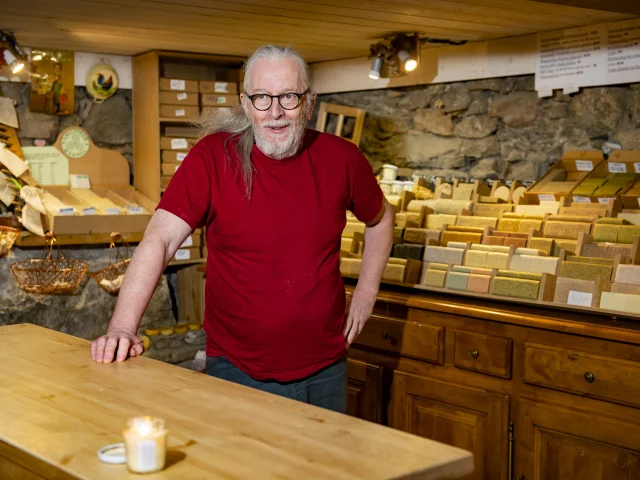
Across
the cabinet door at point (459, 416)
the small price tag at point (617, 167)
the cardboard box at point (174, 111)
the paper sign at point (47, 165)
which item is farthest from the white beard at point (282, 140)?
the paper sign at point (47, 165)

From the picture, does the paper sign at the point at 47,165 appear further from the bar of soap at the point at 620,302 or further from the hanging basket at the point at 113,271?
the bar of soap at the point at 620,302

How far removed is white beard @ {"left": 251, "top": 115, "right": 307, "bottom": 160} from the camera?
239 cm

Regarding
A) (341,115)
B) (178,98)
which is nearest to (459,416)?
(341,115)

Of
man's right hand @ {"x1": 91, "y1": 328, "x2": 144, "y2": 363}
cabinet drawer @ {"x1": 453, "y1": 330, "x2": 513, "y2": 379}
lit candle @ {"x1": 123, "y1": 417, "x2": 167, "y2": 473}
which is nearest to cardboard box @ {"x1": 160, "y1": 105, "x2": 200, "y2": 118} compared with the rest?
cabinet drawer @ {"x1": 453, "y1": 330, "x2": 513, "y2": 379}

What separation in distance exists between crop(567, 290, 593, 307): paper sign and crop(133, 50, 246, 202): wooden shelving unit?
107 inches

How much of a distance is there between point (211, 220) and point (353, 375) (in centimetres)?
167

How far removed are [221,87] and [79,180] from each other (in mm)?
1077

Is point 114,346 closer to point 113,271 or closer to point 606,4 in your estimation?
point 606,4

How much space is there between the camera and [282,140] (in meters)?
2.40

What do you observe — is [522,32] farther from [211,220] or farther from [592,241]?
[211,220]

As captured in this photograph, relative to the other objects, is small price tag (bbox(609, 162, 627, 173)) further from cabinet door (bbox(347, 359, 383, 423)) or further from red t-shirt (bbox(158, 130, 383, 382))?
red t-shirt (bbox(158, 130, 383, 382))

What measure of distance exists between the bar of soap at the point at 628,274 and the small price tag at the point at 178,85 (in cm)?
310

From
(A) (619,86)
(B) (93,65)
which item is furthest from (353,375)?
(B) (93,65)

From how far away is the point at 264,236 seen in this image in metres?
2.38
